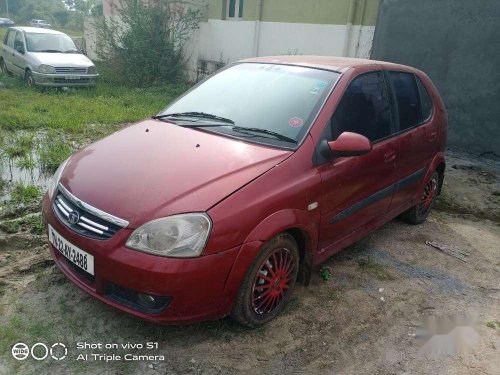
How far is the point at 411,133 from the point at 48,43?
35.7 feet

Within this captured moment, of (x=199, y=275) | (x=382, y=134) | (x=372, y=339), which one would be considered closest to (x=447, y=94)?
(x=382, y=134)

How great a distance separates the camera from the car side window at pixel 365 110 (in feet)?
10.5

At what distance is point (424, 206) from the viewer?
4777mm

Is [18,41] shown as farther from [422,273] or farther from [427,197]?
[422,273]

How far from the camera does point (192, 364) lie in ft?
8.27

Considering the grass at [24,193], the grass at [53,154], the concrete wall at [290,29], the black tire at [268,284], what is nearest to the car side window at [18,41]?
the concrete wall at [290,29]

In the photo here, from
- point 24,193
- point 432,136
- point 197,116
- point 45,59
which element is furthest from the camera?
point 45,59

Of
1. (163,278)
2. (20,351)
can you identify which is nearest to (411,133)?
(163,278)

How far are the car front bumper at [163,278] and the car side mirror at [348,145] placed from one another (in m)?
1.03

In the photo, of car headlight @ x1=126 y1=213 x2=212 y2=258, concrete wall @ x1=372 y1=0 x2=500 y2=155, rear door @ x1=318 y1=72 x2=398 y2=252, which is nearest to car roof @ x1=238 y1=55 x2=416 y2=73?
rear door @ x1=318 y1=72 x2=398 y2=252

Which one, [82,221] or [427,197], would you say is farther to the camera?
[427,197]

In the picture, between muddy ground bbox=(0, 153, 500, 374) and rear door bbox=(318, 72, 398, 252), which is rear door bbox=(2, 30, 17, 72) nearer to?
muddy ground bbox=(0, 153, 500, 374)

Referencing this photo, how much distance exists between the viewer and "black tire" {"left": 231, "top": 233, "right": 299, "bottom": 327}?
8.57 feet

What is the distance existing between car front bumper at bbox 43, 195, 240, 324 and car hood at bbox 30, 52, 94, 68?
9574mm
